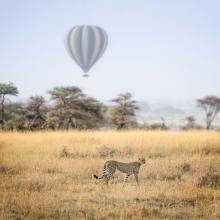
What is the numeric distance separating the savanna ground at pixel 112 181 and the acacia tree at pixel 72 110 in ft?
56.2

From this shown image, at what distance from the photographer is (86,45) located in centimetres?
4853

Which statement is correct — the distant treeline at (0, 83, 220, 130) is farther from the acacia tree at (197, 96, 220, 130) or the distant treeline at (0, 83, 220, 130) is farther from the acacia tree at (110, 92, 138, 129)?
the acacia tree at (197, 96, 220, 130)

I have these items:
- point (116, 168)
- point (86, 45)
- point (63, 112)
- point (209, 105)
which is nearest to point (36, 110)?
point (63, 112)

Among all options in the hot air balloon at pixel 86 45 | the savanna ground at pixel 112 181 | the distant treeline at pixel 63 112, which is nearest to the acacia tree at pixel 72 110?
the distant treeline at pixel 63 112

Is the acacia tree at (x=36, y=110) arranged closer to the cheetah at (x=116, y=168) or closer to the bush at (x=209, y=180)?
the bush at (x=209, y=180)

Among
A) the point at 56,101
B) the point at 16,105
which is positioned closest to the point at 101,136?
the point at 56,101

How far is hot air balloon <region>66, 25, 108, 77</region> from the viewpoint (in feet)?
159

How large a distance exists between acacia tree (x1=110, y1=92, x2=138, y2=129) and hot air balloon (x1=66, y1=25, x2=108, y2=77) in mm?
3829

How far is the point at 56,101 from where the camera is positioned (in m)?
45.7

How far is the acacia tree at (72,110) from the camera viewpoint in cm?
4253

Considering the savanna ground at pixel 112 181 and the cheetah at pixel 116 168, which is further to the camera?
the cheetah at pixel 116 168

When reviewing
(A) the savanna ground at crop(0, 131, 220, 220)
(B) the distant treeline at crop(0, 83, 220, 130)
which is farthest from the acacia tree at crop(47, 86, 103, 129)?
(A) the savanna ground at crop(0, 131, 220, 220)

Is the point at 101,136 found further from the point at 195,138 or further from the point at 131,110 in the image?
the point at 131,110

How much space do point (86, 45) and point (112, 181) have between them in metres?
34.6
